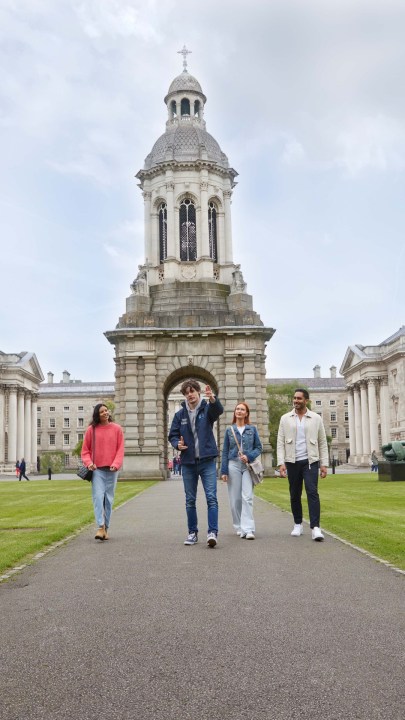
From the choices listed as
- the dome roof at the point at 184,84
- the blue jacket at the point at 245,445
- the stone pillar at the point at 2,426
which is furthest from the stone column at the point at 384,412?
the blue jacket at the point at 245,445

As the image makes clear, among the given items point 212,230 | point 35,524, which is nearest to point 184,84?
point 212,230

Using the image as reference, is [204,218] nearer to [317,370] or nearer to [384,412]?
[384,412]

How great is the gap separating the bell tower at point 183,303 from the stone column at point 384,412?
44957 mm

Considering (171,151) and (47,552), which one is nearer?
(47,552)

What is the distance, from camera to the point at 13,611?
6.45 meters

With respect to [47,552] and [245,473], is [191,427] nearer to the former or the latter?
[245,473]

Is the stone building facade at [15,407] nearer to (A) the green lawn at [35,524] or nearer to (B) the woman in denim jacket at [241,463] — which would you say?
(A) the green lawn at [35,524]

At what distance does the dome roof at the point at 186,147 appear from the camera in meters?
44.6

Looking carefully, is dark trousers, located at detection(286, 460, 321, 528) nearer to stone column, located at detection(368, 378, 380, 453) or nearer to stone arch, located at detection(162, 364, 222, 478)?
stone arch, located at detection(162, 364, 222, 478)

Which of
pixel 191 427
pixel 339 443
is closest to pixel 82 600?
pixel 191 427

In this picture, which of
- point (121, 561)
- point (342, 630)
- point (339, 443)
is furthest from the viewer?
point (339, 443)

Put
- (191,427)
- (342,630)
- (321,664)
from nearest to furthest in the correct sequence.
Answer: (321,664)
(342,630)
(191,427)

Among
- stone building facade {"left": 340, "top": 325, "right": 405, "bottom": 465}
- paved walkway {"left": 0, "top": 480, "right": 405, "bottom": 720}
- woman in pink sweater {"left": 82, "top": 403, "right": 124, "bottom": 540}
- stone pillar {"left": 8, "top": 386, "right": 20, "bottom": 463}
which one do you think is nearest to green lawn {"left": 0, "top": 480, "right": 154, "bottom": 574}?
paved walkway {"left": 0, "top": 480, "right": 405, "bottom": 720}

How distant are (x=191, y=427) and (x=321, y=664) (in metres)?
6.49
